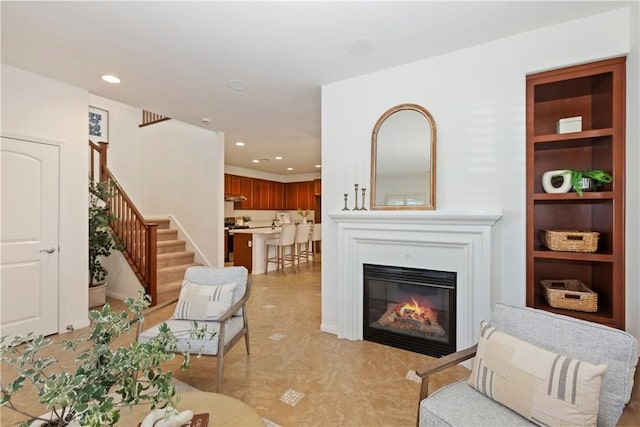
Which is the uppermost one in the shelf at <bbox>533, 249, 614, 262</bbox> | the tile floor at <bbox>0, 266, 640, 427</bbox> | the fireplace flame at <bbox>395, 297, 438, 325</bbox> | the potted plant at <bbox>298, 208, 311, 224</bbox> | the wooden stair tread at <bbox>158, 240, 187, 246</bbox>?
the potted plant at <bbox>298, 208, 311, 224</bbox>

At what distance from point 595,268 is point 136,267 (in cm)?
519

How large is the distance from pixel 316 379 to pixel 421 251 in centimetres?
138

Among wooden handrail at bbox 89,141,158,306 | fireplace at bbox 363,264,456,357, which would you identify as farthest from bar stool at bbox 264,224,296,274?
fireplace at bbox 363,264,456,357

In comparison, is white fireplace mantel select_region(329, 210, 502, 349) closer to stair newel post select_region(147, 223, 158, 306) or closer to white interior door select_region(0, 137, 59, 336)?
stair newel post select_region(147, 223, 158, 306)

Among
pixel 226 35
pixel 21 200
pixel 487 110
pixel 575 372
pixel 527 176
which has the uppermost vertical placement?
pixel 226 35

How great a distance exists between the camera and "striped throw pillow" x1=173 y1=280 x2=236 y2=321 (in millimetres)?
2383

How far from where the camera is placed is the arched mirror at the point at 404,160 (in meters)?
2.70

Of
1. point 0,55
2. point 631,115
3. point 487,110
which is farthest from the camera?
point 0,55

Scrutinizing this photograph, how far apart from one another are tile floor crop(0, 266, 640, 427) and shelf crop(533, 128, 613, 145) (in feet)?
5.58

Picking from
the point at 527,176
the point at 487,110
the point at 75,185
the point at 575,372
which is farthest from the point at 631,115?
the point at 75,185

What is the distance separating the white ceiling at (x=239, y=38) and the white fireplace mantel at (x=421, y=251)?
4.57 feet

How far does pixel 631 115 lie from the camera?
2.01 meters

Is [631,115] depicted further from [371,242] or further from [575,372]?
[371,242]

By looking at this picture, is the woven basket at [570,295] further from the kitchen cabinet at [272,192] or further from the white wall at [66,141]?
the kitchen cabinet at [272,192]
